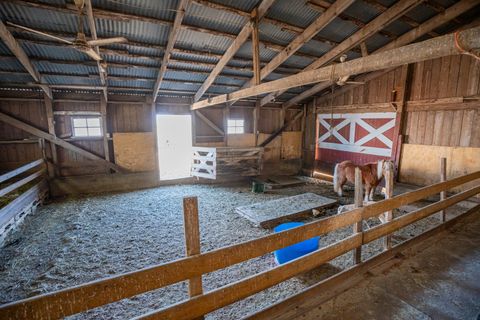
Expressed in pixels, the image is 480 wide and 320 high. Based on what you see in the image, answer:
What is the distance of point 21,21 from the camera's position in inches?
156

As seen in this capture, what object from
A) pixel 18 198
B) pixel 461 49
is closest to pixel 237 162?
pixel 18 198

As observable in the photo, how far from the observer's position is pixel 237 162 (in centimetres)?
828

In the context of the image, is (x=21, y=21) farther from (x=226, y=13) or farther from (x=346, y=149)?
(x=346, y=149)

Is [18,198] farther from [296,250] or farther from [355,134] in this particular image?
[355,134]

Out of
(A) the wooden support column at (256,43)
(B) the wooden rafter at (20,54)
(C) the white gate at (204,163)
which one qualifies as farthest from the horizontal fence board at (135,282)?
(C) the white gate at (204,163)

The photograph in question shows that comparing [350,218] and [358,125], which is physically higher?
[358,125]

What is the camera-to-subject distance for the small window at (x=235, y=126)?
927 cm

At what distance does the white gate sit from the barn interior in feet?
0.20

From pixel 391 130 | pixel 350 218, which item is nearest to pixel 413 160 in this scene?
pixel 391 130

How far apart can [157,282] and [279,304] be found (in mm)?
1019

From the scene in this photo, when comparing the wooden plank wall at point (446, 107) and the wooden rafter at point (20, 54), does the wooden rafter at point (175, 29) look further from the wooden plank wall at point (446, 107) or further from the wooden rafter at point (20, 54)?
the wooden plank wall at point (446, 107)

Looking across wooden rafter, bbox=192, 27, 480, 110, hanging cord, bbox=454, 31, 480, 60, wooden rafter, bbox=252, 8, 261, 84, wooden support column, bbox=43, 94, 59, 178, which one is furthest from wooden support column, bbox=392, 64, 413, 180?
wooden support column, bbox=43, 94, 59, 178

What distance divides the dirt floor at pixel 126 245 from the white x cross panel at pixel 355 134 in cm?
252

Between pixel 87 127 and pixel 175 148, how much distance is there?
15.7 ft
